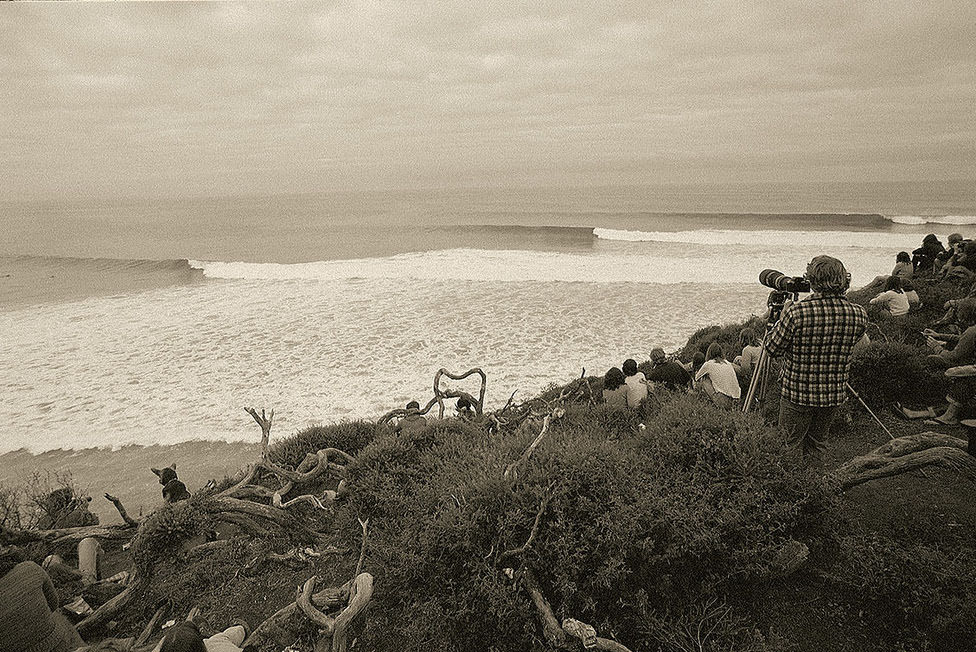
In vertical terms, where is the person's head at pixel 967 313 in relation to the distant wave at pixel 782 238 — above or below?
below

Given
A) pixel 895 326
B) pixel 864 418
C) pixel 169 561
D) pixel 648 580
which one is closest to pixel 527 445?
pixel 648 580

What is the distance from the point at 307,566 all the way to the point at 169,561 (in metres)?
1.56

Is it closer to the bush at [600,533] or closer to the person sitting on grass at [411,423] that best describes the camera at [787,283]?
the bush at [600,533]

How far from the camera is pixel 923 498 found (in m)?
3.92

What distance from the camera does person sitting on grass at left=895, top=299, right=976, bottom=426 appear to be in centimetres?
473

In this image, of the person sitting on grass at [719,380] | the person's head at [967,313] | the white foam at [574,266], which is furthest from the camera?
the white foam at [574,266]

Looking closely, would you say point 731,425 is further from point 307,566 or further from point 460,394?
point 460,394

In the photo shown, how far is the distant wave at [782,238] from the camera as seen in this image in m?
28.6

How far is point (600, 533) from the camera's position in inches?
132

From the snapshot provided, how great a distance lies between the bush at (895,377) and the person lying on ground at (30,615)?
826 centimetres

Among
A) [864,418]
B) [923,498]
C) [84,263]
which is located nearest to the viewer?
[923,498]

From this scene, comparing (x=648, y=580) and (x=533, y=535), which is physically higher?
(x=533, y=535)

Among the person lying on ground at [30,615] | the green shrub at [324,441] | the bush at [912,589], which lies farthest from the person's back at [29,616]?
the bush at [912,589]

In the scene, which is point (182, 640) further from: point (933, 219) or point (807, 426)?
point (933, 219)
